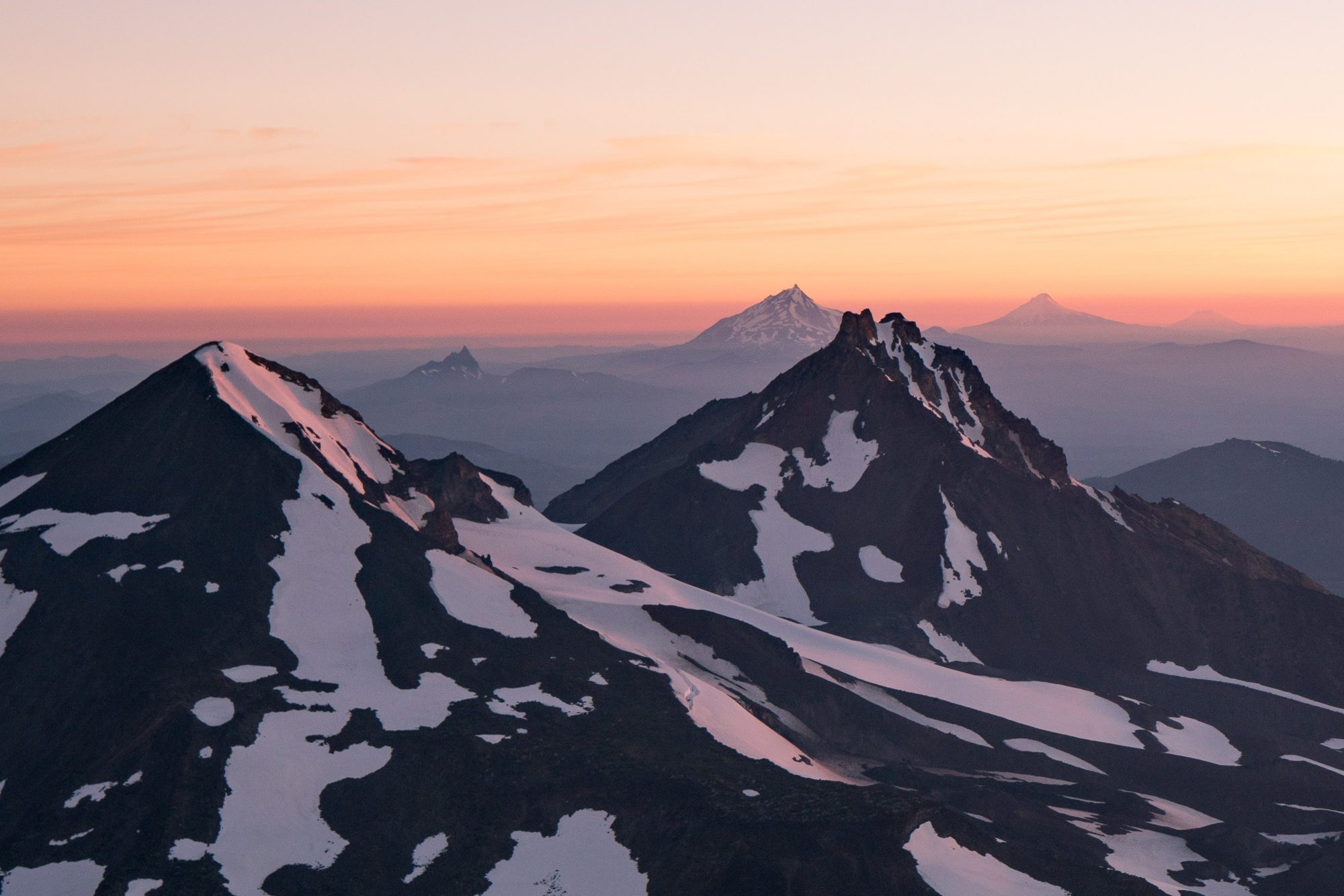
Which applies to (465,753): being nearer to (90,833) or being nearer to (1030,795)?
(90,833)

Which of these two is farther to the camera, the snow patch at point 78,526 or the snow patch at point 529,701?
the snow patch at point 78,526

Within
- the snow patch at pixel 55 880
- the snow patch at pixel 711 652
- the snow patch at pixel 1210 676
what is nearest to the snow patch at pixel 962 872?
the snow patch at pixel 711 652

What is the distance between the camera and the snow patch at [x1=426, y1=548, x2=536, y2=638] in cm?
12356

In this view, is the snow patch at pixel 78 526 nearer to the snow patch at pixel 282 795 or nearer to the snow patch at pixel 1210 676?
the snow patch at pixel 282 795

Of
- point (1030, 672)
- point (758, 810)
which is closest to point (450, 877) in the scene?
point (758, 810)

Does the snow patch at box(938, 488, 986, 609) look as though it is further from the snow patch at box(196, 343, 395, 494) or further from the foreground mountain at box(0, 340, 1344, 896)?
the snow patch at box(196, 343, 395, 494)

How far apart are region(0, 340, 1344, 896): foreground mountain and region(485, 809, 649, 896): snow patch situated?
0.83 ft

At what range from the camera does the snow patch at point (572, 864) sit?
278ft

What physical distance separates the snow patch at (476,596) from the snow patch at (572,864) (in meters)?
33.3

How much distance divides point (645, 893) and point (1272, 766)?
92.2 meters

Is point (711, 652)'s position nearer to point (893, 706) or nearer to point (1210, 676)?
point (893, 706)

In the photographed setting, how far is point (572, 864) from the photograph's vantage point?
87438 millimetres

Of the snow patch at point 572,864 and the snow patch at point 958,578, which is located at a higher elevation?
the snow patch at point 572,864

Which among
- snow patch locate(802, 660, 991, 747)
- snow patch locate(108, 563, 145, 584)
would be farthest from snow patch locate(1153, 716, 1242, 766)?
snow patch locate(108, 563, 145, 584)
